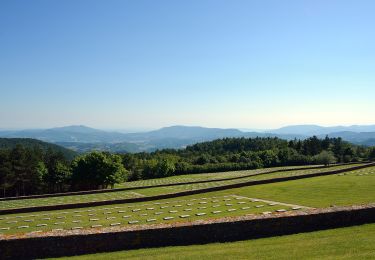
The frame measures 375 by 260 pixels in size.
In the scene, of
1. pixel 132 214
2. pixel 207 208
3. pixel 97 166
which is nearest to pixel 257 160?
pixel 97 166

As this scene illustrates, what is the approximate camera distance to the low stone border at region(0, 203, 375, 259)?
577 inches

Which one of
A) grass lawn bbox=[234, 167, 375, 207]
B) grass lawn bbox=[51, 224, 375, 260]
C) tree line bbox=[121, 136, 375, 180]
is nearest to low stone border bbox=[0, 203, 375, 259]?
grass lawn bbox=[51, 224, 375, 260]

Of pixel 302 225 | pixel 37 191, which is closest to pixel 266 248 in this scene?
pixel 302 225

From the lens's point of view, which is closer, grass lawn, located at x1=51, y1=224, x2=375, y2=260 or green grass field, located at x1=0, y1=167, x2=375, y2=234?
grass lawn, located at x1=51, y1=224, x2=375, y2=260

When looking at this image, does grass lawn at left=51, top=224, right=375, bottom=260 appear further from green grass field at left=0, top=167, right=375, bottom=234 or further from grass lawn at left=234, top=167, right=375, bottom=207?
grass lawn at left=234, top=167, right=375, bottom=207

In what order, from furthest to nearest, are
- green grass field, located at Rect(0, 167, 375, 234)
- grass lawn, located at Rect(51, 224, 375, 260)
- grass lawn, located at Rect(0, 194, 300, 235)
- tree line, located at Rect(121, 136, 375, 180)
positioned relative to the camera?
1. tree line, located at Rect(121, 136, 375, 180)
2. green grass field, located at Rect(0, 167, 375, 234)
3. grass lawn, located at Rect(0, 194, 300, 235)
4. grass lawn, located at Rect(51, 224, 375, 260)

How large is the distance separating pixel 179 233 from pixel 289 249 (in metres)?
4.70

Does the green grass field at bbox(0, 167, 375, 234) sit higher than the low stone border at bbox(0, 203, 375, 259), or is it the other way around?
the low stone border at bbox(0, 203, 375, 259)

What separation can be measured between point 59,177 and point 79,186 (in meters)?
Answer: 6.67

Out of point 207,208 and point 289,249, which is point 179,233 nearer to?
point 289,249

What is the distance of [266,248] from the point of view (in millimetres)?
13500

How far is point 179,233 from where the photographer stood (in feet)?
50.2

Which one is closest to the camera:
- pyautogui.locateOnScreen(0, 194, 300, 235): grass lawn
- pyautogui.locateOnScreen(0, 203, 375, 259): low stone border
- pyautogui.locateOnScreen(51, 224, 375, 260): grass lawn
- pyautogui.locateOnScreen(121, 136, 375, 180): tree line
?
pyautogui.locateOnScreen(51, 224, 375, 260): grass lawn

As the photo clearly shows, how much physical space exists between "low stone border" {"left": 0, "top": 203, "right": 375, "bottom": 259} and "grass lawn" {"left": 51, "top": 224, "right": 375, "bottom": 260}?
49cm
